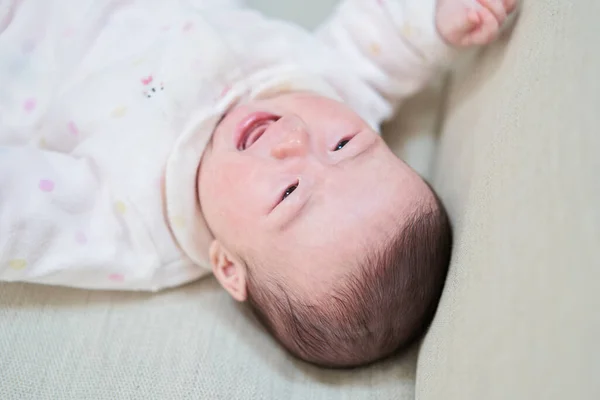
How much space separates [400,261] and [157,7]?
1.96ft

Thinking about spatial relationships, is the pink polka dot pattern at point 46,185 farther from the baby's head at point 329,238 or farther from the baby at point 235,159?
the baby's head at point 329,238

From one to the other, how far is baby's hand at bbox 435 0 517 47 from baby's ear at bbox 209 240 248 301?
432 mm

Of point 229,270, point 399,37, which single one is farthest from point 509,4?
point 229,270

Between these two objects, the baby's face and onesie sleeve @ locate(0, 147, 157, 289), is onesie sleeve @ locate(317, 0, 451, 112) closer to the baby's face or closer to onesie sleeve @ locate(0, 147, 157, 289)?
the baby's face

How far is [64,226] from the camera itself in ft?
2.67

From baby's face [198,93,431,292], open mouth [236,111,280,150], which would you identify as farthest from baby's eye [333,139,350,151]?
open mouth [236,111,280,150]

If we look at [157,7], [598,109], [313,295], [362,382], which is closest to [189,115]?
[157,7]

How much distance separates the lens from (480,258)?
587 mm

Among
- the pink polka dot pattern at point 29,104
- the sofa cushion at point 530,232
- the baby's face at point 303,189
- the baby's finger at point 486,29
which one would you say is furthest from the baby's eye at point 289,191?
the pink polka dot pattern at point 29,104

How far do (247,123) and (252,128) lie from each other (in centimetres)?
1

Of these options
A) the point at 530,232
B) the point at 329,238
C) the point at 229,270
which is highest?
the point at 530,232

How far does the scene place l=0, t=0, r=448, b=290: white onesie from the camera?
814 millimetres

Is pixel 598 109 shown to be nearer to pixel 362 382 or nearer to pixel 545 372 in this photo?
pixel 545 372

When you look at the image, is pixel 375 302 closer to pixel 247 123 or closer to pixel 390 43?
pixel 247 123
